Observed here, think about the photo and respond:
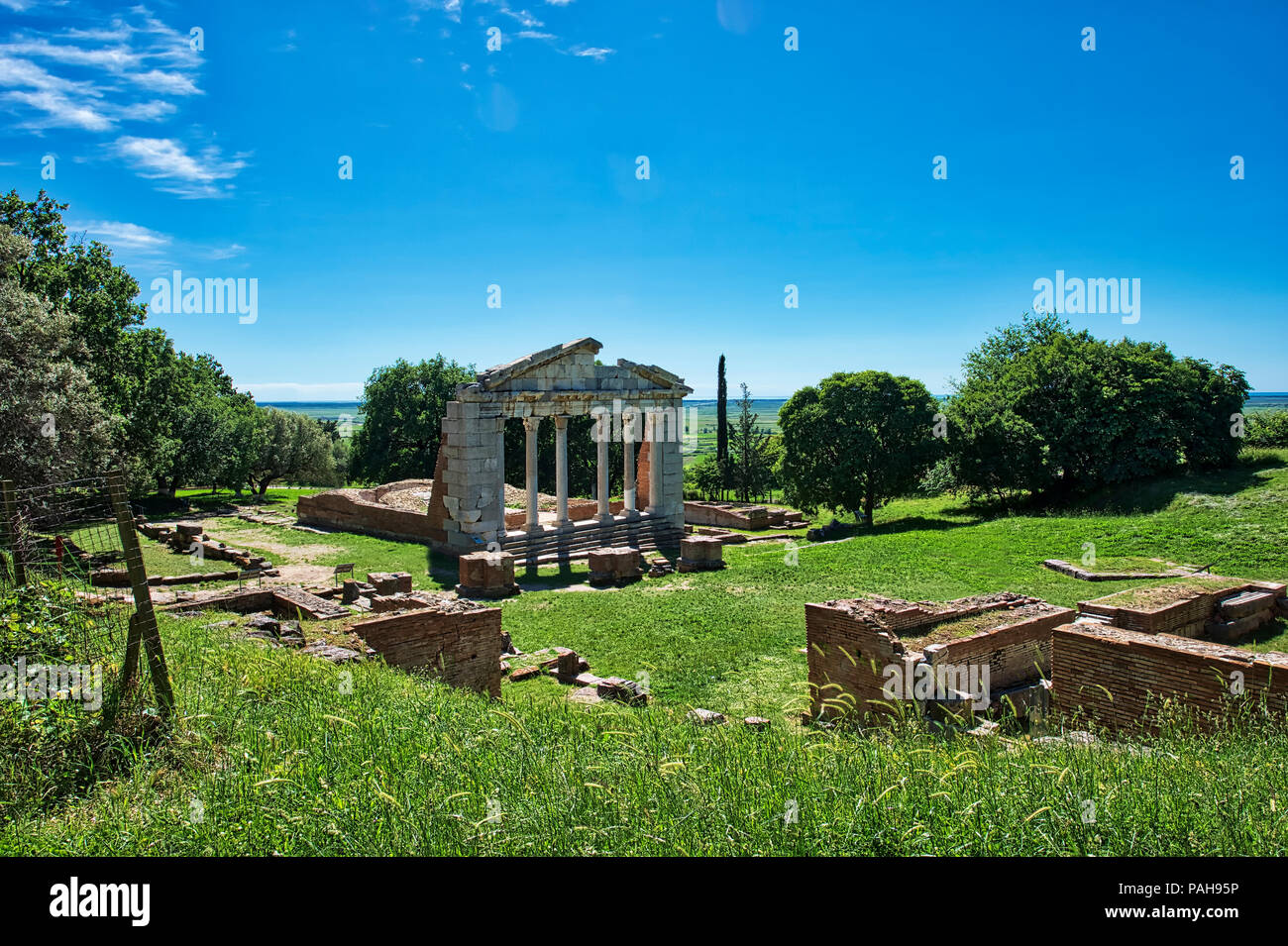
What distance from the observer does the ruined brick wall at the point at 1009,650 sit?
12.3 meters

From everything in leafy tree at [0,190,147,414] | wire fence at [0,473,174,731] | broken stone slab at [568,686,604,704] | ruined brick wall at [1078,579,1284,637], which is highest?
leafy tree at [0,190,147,414]

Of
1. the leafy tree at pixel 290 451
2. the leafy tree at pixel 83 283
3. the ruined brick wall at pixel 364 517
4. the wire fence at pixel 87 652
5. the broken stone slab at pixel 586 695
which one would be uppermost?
the leafy tree at pixel 83 283

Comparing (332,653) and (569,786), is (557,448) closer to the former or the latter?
(332,653)

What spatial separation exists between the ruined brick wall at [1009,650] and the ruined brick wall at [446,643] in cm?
707

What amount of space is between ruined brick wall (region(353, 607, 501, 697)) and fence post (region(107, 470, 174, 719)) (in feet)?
19.2

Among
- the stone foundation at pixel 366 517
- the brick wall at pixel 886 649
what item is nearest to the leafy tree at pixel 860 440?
the stone foundation at pixel 366 517

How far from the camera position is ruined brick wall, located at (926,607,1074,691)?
12289 millimetres

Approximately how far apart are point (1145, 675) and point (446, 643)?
1009cm

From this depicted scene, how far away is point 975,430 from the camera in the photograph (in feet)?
109

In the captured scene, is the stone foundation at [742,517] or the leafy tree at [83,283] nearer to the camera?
the leafy tree at [83,283]

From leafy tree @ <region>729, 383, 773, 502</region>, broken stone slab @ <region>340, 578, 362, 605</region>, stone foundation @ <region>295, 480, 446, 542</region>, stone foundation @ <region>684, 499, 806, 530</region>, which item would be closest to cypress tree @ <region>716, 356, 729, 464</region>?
leafy tree @ <region>729, 383, 773, 502</region>

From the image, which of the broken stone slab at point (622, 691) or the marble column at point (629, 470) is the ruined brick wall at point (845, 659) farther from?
the marble column at point (629, 470)

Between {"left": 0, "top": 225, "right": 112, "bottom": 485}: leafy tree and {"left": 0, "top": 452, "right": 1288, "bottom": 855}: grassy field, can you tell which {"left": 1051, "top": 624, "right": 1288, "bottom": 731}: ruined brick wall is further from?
{"left": 0, "top": 225, "right": 112, "bottom": 485}: leafy tree
